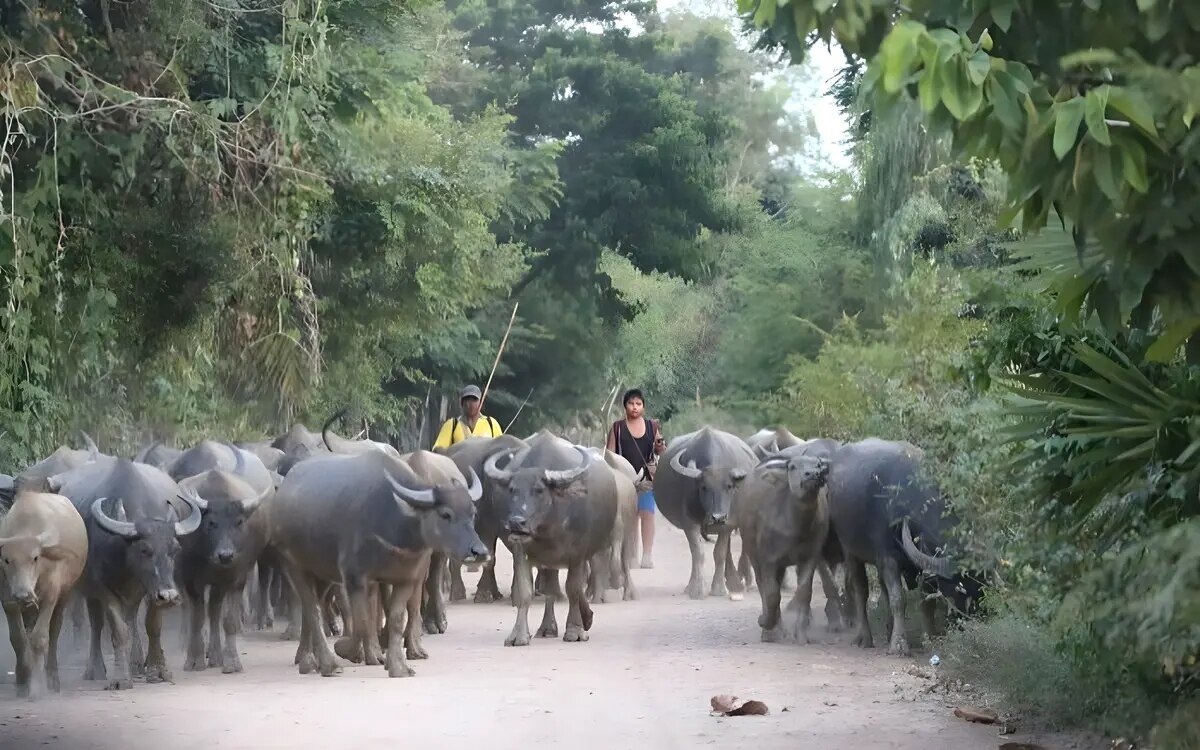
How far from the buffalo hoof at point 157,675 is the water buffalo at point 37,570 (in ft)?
2.02

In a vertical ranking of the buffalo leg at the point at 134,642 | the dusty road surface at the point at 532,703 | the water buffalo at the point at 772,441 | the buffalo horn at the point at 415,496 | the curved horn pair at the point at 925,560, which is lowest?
the dusty road surface at the point at 532,703

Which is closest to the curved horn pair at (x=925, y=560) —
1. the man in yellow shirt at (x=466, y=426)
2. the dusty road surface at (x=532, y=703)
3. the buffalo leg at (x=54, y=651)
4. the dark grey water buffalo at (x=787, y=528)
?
the dusty road surface at (x=532, y=703)

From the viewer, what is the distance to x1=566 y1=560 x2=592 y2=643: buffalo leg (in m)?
14.5

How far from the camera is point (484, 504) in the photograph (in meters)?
17.2

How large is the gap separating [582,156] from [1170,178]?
33.8 m

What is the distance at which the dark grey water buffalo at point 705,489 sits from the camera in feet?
60.6

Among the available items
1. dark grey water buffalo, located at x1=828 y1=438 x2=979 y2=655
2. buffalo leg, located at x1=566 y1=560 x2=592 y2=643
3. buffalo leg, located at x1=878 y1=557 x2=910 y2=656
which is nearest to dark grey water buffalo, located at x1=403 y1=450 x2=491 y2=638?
buffalo leg, located at x1=566 y1=560 x2=592 y2=643

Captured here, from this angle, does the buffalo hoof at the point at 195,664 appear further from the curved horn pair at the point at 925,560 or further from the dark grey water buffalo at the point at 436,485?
the curved horn pair at the point at 925,560

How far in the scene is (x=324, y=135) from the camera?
60.3ft

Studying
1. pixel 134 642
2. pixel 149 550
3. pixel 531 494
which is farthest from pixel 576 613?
pixel 149 550

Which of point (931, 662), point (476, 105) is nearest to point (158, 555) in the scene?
point (931, 662)

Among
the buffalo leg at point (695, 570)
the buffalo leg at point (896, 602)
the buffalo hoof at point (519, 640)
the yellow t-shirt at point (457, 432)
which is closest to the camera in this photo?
the buffalo leg at point (896, 602)

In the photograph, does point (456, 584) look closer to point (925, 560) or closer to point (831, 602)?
point (831, 602)

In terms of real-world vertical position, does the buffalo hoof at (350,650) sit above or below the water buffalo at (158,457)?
below
